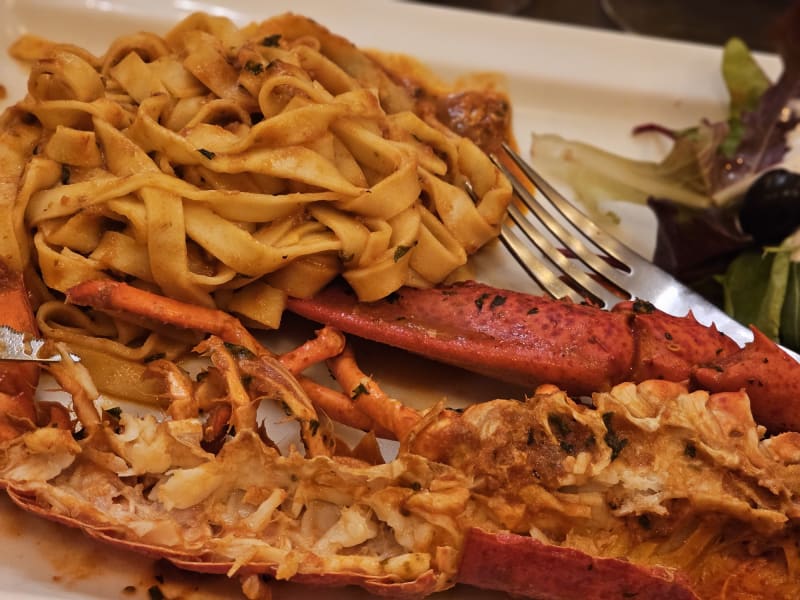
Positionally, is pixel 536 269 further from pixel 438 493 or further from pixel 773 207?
pixel 438 493

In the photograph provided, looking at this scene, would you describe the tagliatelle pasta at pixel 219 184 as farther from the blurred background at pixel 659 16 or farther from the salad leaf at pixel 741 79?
the blurred background at pixel 659 16

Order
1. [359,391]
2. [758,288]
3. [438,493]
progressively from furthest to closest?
1. [758,288]
2. [359,391]
3. [438,493]

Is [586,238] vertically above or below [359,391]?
above

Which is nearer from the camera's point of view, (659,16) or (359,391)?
(359,391)

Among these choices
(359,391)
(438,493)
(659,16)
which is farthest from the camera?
(659,16)

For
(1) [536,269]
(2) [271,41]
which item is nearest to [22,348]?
(2) [271,41]

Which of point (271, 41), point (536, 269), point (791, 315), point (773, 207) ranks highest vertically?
point (271, 41)

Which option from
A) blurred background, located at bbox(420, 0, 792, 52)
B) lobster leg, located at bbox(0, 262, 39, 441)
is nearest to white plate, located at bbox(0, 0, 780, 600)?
lobster leg, located at bbox(0, 262, 39, 441)

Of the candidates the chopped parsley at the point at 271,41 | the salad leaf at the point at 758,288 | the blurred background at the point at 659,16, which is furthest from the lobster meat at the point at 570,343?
the blurred background at the point at 659,16
